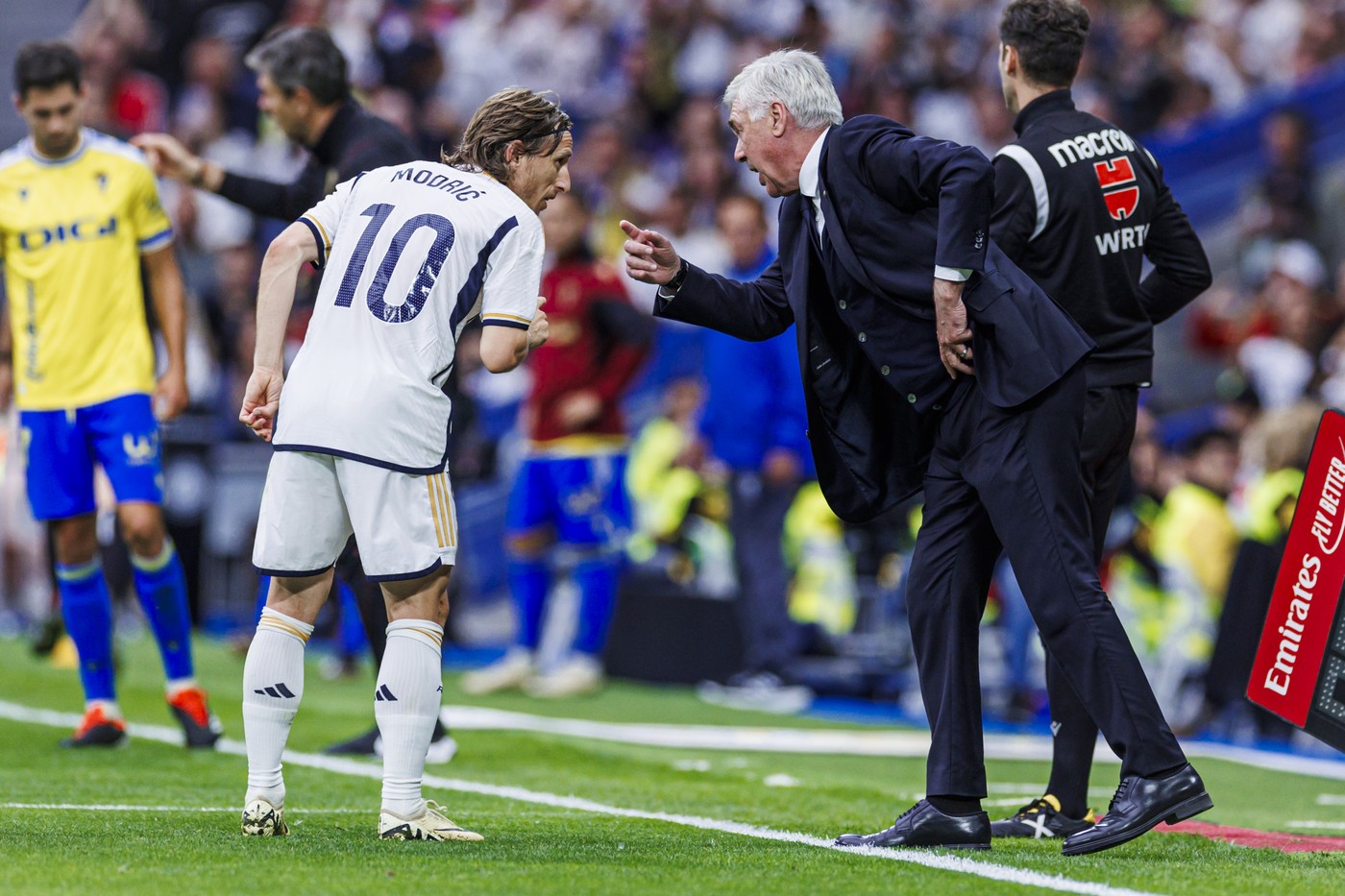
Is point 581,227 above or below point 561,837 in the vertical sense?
above

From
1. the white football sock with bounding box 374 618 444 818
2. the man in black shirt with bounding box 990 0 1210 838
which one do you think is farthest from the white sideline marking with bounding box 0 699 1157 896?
the white football sock with bounding box 374 618 444 818

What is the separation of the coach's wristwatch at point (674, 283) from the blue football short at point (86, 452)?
3060 mm

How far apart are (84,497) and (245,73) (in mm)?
11937

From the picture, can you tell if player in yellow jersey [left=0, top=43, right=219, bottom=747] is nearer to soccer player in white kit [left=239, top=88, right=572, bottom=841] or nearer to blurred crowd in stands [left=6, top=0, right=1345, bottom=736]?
blurred crowd in stands [left=6, top=0, right=1345, bottom=736]

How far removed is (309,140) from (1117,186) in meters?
3.21

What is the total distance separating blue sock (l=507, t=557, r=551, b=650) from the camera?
10.6m

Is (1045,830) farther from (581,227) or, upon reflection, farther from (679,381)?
(679,381)

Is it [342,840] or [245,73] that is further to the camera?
[245,73]

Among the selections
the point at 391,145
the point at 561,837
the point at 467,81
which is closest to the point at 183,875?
the point at 561,837

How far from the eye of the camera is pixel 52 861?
427cm

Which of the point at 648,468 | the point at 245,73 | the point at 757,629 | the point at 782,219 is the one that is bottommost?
the point at 757,629

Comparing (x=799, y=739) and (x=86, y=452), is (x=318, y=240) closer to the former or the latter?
(x=86, y=452)

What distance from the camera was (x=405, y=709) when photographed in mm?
4641

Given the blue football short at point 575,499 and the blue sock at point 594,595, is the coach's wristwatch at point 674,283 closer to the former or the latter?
the blue football short at point 575,499
